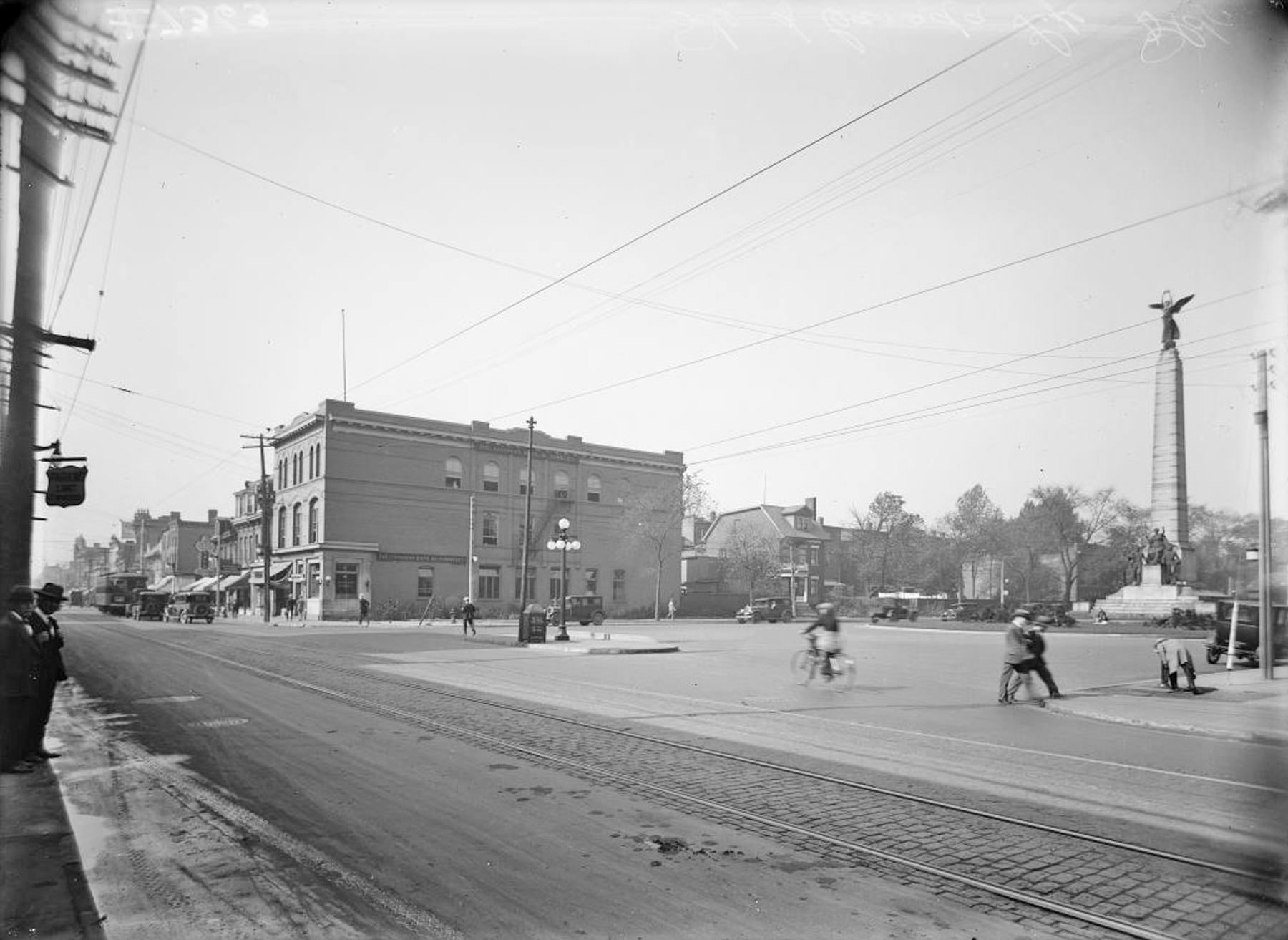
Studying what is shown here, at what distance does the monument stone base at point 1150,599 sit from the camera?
3531 centimetres

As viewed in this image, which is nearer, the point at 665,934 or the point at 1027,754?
the point at 665,934

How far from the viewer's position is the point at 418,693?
45.5ft

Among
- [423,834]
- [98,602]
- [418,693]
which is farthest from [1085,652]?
[98,602]

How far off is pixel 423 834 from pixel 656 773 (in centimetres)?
271

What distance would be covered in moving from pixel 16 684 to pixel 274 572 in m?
53.9

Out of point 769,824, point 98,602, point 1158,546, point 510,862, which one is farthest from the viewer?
point 98,602

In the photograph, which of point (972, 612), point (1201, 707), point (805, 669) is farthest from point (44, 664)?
point (972, 612)

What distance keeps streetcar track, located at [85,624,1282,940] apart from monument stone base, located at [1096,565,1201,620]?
111 feet

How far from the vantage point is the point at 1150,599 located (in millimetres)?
36938

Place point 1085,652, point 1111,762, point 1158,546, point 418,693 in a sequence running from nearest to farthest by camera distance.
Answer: point 1111,762 < point 418,693 < point 1085,652 < point 1158,546

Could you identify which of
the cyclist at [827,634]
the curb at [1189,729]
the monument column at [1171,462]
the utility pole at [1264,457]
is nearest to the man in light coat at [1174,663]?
the utility pole at [1264,457]

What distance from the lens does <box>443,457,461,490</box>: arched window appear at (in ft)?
182

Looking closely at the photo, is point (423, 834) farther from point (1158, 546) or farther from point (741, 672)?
point (1158, 546)

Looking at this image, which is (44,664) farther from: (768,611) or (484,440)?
(768,611)
